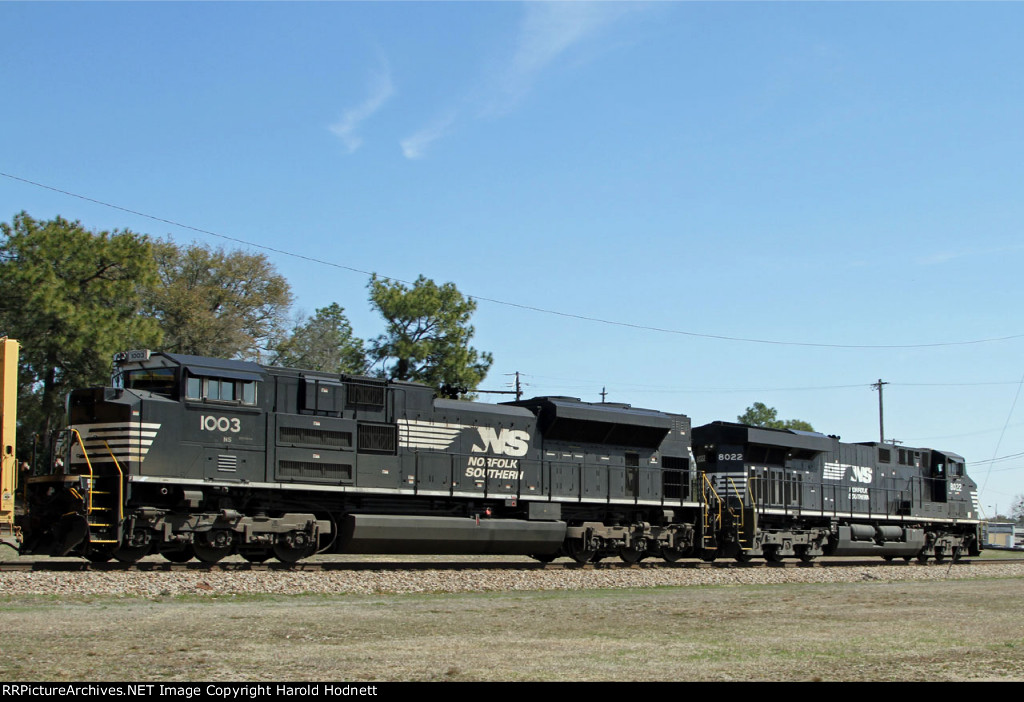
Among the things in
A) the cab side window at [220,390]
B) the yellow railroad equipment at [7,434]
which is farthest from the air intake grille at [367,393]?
the yellow railroad equipment at [7,434]

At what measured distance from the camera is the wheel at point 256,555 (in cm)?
1788

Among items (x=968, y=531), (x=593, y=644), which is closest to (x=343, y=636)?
(x=593, y=644)

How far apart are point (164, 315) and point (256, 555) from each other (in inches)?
1147

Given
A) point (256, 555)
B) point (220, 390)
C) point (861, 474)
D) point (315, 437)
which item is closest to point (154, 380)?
point (220, 390)

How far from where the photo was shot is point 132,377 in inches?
672

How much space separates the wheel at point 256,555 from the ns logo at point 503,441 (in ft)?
15.4

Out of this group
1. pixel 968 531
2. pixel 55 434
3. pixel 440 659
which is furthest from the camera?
pixel 968 531

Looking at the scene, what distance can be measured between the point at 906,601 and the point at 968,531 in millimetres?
21066

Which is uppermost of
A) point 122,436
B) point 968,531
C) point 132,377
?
point 132,377

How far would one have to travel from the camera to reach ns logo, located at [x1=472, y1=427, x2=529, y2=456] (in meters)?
20.8

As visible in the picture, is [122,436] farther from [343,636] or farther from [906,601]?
[906,601]

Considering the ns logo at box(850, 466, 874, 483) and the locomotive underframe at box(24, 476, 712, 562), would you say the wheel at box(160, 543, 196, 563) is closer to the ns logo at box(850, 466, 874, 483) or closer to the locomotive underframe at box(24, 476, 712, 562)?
the locomotive underframe at box(24, 476, 712, 562)

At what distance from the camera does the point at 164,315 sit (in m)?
44.7

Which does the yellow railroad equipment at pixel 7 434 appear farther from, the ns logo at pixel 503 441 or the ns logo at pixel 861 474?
the ns logo at pixel 861 474
